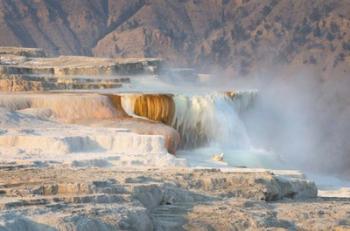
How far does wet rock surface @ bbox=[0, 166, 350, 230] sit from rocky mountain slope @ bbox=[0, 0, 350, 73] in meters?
54.9

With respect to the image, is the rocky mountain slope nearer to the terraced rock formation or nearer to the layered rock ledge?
the layered rock ledge

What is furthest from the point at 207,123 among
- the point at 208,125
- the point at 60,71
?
the point at 60,71

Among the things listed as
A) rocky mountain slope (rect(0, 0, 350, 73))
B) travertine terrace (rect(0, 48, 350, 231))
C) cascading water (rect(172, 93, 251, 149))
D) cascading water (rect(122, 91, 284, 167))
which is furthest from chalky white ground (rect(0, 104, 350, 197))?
rocky mountain slope (rect(0, 0, 350, 73))

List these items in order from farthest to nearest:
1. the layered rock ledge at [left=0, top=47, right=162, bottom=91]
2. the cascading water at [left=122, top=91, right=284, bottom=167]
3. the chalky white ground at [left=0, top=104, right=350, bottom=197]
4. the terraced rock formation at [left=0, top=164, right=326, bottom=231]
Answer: the layered rock ledge at [left=0, top=47, right=162, bottom=91] → the cascading water at [left=122, top=91, right=284, bottom=167] → the chalky white ground at [left=0, top=104, right=350, bottom=197] → the terraced rock formation at [left=0, top=164, right=326, bottom=231]

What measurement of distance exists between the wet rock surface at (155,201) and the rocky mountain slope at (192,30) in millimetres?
54872

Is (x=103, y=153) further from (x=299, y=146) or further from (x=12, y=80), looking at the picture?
(x=299, y=146)

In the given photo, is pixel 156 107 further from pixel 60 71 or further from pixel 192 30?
pixel 192 30

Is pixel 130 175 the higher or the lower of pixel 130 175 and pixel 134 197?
the higher

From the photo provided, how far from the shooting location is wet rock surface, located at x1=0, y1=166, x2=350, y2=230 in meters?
14.1

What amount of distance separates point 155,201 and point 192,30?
68.8 m

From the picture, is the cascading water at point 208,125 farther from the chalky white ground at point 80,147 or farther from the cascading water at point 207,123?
the chalky white ground at point 80,147

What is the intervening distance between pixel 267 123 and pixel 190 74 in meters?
5.59

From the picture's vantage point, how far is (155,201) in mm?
16188

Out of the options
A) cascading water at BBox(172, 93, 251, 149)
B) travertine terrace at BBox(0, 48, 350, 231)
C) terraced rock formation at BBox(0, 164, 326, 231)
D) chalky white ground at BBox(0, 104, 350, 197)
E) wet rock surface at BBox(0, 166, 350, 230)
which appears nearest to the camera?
terraced rock formation at BBox(0, 164, 326, 231)
